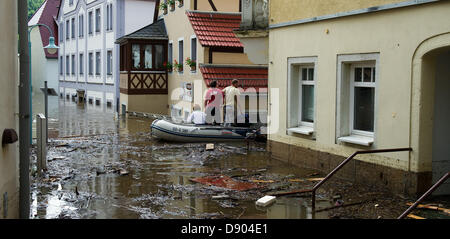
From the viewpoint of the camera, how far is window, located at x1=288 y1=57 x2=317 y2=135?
45.4 feet

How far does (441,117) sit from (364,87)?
1964 mm

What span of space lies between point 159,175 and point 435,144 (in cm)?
593

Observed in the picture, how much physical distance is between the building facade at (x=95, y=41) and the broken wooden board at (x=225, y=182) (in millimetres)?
26590

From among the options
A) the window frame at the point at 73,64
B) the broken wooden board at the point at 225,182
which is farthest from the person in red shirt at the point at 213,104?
the window frame at the point at 73,64

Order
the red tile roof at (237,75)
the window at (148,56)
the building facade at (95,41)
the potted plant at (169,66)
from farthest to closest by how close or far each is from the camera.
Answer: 1. the building facade at (95,41)
2. the window at (148,56)
3. the potted plant at (169,66)
4. the red tile roof at (237,75)

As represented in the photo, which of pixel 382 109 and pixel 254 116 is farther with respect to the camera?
pixel 254 116

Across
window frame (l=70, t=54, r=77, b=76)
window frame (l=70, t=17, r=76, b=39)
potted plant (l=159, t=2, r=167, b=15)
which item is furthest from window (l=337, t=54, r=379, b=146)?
window frame (l=70, t=54, r=77, b=76)

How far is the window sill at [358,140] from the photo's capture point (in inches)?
441

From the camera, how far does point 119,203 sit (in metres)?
10.1

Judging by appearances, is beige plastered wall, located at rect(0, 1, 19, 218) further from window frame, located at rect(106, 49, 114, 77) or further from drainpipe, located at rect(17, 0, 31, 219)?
window frame, located at rect(106, 49, 114, 77)

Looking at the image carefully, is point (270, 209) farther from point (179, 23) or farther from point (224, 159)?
point (179, 23)

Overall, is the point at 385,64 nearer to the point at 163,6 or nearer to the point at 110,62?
the point at 163,6

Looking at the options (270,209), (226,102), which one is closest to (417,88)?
(270,209)

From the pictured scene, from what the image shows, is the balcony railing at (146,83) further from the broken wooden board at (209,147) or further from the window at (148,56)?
the broken wooden board at (209,147)
